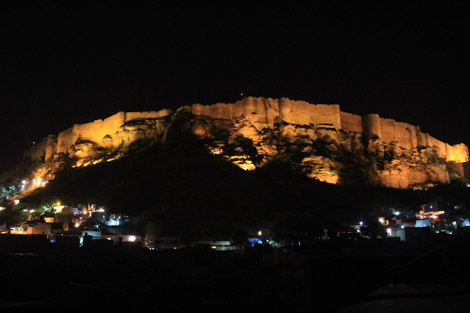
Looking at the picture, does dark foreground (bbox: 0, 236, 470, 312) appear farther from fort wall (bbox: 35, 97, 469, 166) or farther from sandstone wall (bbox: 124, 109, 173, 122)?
sandstone wall (bbox: 124, 109, 173, 122)

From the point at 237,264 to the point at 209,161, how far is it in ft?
92.9

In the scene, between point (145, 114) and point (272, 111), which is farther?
point (145, 114)

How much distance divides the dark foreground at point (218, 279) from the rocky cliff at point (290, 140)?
2847 cm

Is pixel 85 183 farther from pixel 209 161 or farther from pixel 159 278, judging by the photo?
pixel 159 278

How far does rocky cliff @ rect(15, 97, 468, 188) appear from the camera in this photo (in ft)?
163

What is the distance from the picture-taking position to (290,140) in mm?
52156

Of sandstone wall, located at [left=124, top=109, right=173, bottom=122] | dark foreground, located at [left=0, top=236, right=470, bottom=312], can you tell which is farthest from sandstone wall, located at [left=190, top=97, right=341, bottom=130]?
dark foreground, located at [left=0, top=236, right=470, bottom=312]

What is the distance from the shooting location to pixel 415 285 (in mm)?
2605

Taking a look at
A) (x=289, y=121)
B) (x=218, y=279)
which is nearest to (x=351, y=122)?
(x=289, y=121)

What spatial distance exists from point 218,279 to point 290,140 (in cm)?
4180

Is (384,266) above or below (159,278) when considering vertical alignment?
above

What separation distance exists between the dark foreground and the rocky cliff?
28.5m

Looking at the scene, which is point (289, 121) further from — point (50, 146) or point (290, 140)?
point (50, 146)

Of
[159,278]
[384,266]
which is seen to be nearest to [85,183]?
[159,278]
